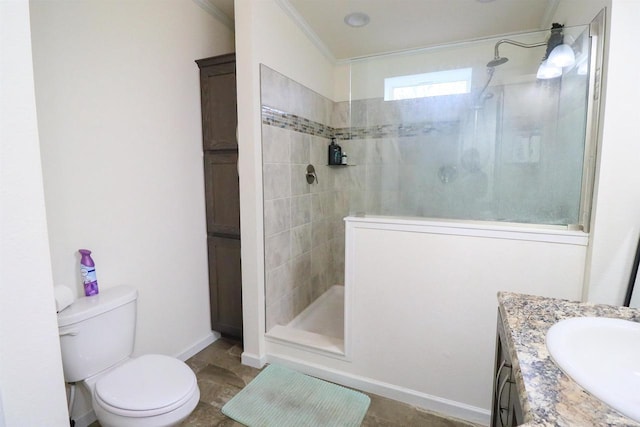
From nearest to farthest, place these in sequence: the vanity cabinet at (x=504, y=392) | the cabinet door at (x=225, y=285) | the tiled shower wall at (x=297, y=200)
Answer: the vanity cabinet at (x=504, y=392), the tiled shower wall at (x=297, y=200), the cabinet door at (x=225, y=285)

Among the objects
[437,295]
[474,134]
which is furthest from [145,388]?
[474,134]

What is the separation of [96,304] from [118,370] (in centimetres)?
33

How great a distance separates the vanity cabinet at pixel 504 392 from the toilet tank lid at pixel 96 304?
1706mm

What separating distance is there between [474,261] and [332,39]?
2.26m

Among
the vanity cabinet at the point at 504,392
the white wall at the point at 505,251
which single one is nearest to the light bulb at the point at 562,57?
the white wall at the point at 505,251

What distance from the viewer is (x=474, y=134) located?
184 centimetres

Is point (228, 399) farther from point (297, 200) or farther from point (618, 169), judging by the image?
point (618, 169)

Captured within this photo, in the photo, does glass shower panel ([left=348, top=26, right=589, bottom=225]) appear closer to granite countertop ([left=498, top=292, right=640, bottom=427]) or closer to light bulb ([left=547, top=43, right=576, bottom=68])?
light bulb ([left=547, top=43, right=576, bottom=68])

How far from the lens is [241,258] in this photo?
225 centimetres

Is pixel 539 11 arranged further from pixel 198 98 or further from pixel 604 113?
pixel 198 98

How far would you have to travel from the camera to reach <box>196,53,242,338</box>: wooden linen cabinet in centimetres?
225

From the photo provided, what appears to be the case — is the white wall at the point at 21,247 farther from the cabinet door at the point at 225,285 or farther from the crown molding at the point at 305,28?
the crown molding at the point at 305,28

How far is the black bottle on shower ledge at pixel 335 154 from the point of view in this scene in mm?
3070

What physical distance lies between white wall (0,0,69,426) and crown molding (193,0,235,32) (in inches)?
71.3
